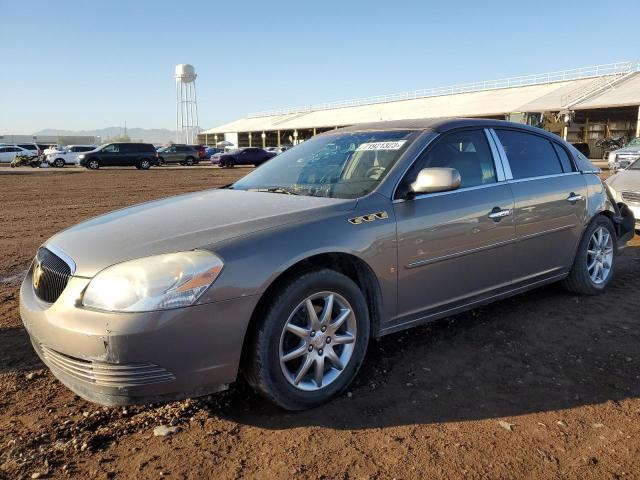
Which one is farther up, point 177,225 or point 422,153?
point 422,153

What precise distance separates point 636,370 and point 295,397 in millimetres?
2232

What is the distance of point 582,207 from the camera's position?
15.4ft

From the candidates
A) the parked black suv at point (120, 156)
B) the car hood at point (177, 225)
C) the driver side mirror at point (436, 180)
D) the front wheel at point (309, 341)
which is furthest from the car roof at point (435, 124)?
the parked black suv at point (120, 156)

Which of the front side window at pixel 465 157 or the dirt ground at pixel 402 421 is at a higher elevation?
the front side window at pixel 465 157

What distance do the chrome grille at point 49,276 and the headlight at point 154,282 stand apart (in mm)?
284

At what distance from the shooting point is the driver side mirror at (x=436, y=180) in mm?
3287

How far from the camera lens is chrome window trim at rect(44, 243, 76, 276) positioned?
2695 mm

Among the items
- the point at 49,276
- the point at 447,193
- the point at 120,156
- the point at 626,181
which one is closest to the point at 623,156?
the point at 626,181

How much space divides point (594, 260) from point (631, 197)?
3732 mm

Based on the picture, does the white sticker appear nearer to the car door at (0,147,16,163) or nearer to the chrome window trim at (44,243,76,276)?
the chrome window trim at (44,243,76,276)

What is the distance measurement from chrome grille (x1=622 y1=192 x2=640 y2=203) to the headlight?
24.3 ft

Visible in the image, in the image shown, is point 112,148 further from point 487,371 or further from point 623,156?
point 487,371

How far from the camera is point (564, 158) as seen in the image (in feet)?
15.7

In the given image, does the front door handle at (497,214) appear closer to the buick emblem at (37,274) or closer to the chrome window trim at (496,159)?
the chrome window trim at (496,159)
